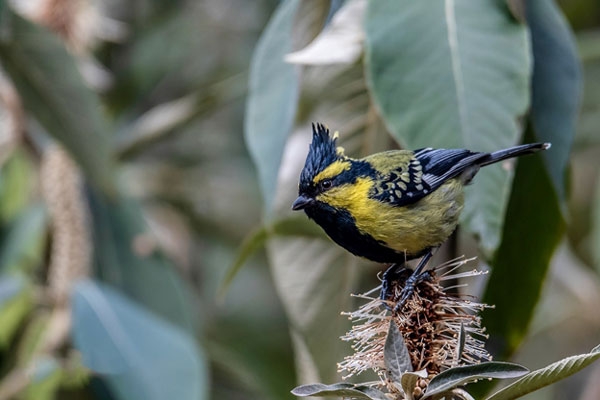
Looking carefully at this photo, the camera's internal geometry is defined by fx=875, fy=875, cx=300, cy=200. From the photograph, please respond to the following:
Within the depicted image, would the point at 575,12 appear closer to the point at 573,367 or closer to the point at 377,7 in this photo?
the point at 377,7

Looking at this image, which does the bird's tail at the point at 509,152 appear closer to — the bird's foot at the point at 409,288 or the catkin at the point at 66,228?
the bird's foot at the point at 409,288

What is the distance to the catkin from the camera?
2.78 meters

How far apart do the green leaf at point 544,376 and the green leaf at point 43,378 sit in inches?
72.4

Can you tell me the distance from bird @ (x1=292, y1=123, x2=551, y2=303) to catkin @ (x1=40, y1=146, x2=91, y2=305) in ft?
5.68

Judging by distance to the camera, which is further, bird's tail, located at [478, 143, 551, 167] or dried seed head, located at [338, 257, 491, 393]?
bird's tail, located at [478, 143, 551, 167]

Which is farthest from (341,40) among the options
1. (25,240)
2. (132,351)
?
(25,240)

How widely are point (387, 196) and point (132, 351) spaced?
158 centimetres

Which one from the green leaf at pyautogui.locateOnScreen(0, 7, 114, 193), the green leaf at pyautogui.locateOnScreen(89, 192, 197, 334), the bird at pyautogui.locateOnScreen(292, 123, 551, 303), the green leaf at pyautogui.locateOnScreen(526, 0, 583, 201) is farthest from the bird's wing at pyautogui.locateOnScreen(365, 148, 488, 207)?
the green leaf at pyautogui.locateOnScreen(89, 192, 197, 334)

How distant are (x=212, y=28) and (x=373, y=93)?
10.6 ft

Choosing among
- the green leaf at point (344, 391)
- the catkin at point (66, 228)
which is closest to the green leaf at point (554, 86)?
the green leaf at point (344, 391)

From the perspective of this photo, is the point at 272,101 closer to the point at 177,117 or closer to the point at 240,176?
the point at 177,117

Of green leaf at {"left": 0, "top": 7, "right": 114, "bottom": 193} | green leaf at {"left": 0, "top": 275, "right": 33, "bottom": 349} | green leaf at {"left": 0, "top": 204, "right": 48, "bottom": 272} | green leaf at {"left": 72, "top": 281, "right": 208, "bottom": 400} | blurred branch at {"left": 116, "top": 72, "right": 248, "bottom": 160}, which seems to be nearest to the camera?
green leaf at {"left": 72, "top": 281, "right": 208, "bottom": 400}

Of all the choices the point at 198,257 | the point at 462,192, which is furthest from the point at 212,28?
the point at 462,192

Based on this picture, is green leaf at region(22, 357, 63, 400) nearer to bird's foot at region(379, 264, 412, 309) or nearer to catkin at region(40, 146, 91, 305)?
catkin at region(40, 146, 91, 305)
